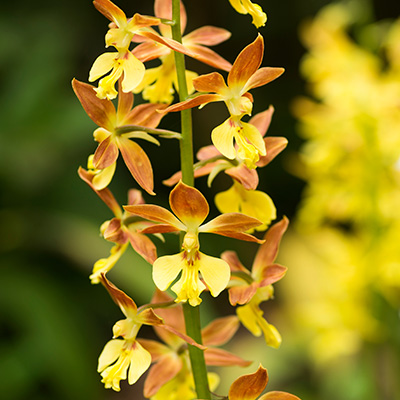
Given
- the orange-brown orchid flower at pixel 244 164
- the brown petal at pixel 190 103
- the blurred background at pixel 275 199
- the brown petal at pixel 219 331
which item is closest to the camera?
the brown petal at pixel 190 103

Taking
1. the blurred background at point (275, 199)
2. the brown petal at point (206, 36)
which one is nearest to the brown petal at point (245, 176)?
the brown petal at point (206, 36)

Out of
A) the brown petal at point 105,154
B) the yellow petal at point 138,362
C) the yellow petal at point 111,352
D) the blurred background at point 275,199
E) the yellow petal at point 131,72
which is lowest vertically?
the blurred background at point 275,199

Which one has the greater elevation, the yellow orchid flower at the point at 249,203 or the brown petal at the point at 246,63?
the brown petal at the point at 246,63

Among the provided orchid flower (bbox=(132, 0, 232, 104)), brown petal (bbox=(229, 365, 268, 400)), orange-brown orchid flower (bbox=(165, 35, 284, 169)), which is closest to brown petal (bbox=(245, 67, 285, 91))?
orange-brown orchid flower (bbox=(165, 35, 284, 169))

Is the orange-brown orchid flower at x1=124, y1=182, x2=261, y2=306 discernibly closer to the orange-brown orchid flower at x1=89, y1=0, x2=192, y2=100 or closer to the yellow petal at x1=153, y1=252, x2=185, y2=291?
the yellow petal at x1=153, y1=252, x2=185, y2=291

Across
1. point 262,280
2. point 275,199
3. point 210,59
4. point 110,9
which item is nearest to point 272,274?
point 262,280

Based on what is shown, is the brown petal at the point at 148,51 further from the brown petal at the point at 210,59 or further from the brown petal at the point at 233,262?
the brown petal at the point at 233,262

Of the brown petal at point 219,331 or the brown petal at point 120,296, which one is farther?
the brown petal at point 219,331
